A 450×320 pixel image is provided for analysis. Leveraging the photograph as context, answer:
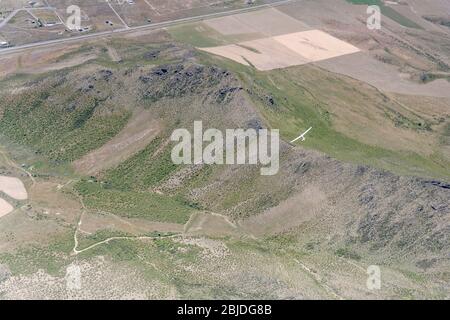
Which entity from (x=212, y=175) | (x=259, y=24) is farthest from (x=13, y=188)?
(x=259, y=24)

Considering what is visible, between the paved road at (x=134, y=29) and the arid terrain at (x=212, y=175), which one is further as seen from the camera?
the paved road at (x=134, y=29)

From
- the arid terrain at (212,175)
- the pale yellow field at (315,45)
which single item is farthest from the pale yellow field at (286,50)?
the arid terrain at (212,175)

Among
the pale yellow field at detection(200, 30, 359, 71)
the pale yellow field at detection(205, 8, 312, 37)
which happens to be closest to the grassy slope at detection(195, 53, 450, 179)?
the pale yellow field at detection(200, 30, 359, 71)

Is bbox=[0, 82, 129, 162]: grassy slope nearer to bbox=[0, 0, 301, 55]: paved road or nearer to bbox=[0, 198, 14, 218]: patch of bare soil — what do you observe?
bbox=[0, 198, 14, 218]: patch of bare soil

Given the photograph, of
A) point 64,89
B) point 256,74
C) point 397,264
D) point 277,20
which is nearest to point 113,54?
point 64,89

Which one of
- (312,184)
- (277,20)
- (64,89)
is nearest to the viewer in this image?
(312,184)

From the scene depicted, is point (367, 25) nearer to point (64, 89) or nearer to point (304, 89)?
point (304, 89)

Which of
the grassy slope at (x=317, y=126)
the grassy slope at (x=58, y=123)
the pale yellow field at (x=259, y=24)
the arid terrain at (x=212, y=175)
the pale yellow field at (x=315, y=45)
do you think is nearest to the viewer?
the arid terrain at (x=212, y=175)

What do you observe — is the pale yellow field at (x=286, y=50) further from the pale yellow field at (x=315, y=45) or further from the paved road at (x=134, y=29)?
the paved road at (x=134, y=29)
